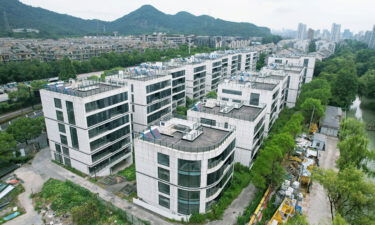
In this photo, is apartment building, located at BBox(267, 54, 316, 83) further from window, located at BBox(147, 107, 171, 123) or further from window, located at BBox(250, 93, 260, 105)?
window, located at BBox(147, 107, 171, 123)

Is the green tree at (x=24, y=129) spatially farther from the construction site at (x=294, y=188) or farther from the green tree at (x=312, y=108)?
the green tree at (x=312, y=108)

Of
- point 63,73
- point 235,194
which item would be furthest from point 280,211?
point 63,73

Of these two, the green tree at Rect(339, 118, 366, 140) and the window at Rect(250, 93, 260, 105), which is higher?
the window at Rect(250, 93, 260, 105)

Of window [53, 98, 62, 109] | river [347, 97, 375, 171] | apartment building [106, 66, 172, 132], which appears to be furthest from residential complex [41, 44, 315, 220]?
river [347, 97, 375, 171]

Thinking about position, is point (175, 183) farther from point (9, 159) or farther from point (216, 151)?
point (9, 159)

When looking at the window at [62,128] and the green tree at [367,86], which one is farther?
the green tree at [367,86]

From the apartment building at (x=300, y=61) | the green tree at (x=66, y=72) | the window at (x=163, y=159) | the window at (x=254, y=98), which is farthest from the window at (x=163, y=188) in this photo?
the apartment building at (x=300, y=61)

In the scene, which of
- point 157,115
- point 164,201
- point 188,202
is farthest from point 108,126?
point 188,202
